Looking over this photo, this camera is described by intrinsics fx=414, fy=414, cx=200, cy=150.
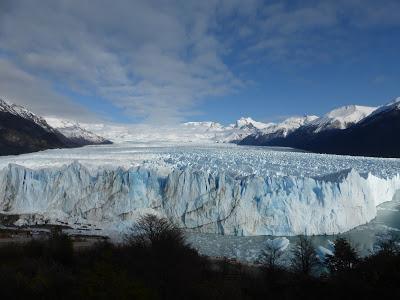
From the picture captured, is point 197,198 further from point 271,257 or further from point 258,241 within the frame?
point 271,257

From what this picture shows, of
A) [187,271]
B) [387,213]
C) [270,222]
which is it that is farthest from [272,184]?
[187,271]

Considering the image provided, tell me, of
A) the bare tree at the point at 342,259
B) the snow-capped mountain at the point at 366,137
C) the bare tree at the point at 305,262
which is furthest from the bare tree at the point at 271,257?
the snow-capped mountain at the point at 366,137

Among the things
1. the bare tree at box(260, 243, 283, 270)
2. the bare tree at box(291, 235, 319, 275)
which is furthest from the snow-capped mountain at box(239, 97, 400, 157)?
the bare tree at box(291, 235, 319, 275)

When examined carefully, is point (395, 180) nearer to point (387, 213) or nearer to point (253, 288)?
point (387, 213)

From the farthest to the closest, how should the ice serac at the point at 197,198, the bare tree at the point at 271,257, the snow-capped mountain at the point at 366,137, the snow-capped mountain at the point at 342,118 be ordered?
the snow-capped mountain at the point at 342,118, the snow-capped mountain at the point at 366,137, the ice serac at the point at 197,198, the bare tree at the point at 271,257

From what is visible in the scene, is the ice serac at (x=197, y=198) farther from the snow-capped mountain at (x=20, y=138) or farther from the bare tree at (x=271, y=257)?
the snow-capped mountain at (x=20, y=138)

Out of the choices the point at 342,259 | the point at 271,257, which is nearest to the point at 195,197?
the point at 271,257

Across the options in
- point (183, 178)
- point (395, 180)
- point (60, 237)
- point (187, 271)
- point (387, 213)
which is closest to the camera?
point (187, 271)
